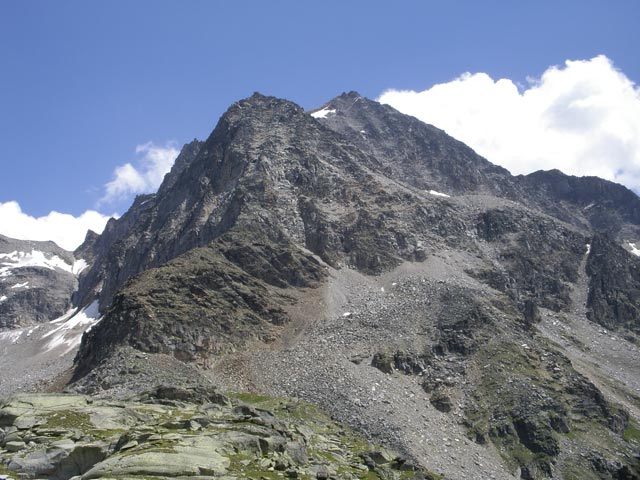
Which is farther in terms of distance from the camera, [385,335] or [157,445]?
[385,335]

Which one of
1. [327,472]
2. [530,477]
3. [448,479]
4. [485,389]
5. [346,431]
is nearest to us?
[327,472]

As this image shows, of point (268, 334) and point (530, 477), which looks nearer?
point (530, 477)

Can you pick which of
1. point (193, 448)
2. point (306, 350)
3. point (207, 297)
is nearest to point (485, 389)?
point (306, 350)

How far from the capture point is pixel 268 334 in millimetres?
130375

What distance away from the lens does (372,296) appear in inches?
5861

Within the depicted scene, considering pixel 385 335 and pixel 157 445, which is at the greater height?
pixel 385 335

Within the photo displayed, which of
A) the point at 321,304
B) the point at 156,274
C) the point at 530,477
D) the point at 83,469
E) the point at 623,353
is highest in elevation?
the point at 156,274

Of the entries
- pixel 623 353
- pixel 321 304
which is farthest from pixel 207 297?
pixel 623 353

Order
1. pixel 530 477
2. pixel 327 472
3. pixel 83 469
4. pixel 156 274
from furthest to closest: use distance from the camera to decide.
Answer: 1. pixel 156 274
2. pixel 530 477
3. pixel 327 472
4. pixel 83 469

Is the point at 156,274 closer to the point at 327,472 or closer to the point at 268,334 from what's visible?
the point at 268,334

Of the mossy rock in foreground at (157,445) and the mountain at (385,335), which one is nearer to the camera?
the mossy rock in foreground at (157,445)

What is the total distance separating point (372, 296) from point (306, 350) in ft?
110

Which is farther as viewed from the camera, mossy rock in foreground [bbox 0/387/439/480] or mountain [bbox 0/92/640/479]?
mountain [bbox 0/92/640/479]

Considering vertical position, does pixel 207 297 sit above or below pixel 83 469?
above
